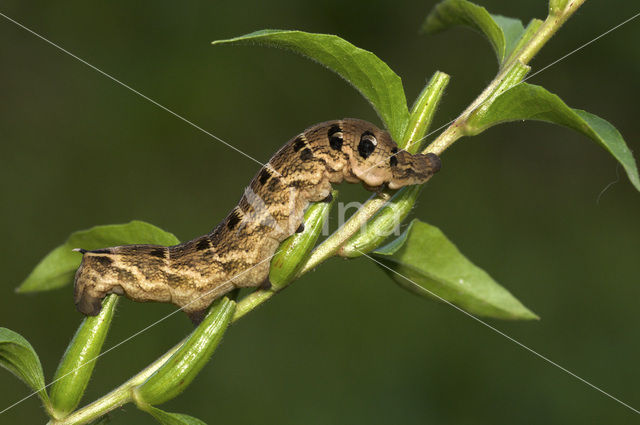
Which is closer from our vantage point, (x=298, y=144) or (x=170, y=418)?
(x=170, y=418)

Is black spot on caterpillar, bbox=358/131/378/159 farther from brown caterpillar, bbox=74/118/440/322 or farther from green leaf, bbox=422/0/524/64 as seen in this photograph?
green leaf, bbox=422/0/524/64

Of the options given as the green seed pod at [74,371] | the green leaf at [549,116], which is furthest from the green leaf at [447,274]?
the green seed pod at [74,371]

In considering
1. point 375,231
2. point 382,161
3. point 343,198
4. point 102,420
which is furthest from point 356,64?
point 343,198

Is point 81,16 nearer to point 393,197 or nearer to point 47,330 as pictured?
point 47,330

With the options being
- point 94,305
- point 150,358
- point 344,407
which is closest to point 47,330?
point 150,358

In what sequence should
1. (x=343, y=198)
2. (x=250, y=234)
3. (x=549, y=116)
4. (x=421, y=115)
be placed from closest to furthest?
(x=549, y=116) → (x=421, y=115) → (x=250, y=234) → (x=343, y=198)

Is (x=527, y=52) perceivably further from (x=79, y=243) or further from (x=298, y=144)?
(x=79, y=243)

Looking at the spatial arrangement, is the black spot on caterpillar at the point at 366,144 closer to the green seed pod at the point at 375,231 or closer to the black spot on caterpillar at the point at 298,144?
the black spot on caterpillar at the point at 298,144
